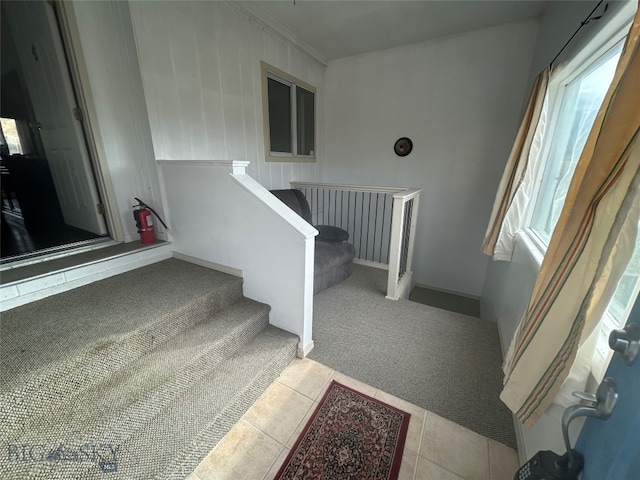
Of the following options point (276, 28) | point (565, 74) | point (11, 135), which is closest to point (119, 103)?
point (11, 135)

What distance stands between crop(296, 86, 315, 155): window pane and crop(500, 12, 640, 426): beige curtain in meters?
3.33

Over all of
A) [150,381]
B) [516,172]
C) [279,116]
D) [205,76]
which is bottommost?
[150,381]

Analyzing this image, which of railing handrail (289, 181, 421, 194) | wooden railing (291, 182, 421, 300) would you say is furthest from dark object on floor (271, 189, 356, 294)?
wooden railing (291, 182, 421, 300)

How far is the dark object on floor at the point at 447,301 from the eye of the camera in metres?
3.59

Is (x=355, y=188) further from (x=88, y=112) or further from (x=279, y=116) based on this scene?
(x=88, y=112)

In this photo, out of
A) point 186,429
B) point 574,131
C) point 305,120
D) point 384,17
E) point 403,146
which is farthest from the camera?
point 305,120

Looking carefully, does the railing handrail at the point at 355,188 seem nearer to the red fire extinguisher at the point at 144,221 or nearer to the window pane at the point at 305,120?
the window pane at the point at 305,120

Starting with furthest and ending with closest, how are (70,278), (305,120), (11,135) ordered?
(305,120)
(11,135)
(70,278)

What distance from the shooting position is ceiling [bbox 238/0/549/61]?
2.46m

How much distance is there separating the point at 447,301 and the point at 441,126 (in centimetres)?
255

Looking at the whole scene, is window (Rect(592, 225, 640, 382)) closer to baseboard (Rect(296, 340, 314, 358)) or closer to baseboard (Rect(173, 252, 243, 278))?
baseboard (Rect(296, 340, 314, 358))

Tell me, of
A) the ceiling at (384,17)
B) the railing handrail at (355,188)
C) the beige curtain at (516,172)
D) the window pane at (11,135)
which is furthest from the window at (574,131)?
the window pane at (11,135)

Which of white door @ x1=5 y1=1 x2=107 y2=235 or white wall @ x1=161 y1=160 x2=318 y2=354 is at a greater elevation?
white door @ x1=5 y1=1 x2=107 y2=235

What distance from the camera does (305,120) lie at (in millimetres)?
3758
